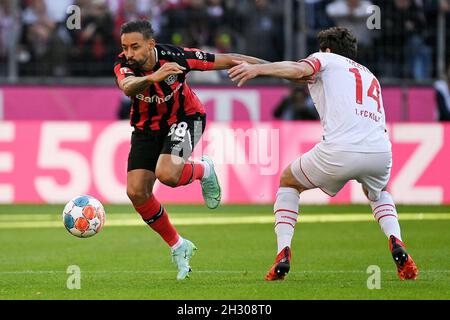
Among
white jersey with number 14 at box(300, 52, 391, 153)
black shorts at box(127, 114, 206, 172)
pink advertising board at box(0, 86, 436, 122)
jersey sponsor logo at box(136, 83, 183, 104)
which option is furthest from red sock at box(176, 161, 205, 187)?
pink advertising board at box(0, 86, 436, 122)

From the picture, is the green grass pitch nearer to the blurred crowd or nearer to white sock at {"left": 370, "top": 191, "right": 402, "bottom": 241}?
white sock at {"left": 370, "top": 191, "right": 402, "bottom": 241}

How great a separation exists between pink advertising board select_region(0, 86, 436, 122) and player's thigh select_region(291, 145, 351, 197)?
984 cm

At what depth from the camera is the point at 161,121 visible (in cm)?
964

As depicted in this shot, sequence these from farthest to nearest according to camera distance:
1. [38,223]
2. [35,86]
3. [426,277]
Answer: [35,86], [38,223], [426,277]

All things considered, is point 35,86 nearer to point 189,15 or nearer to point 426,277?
point 189,15

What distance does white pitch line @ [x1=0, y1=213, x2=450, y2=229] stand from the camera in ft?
48.8

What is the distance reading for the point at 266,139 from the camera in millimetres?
16719

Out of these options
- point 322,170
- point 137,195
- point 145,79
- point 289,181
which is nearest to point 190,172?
point 137,195

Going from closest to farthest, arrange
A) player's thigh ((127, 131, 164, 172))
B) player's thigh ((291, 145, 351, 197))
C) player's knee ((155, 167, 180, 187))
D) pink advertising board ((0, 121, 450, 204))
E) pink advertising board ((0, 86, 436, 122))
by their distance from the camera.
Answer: player's thigh ((291, 145, 351, 197)), player's knee ((155, 167, 180, 187)), player's thigh ((127, 131, 164, 172)), pink advertising board ((0, 121, 450, 204)), pink advertising board ((0, 86, 436, 122))

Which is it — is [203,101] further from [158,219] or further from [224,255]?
[158,219]

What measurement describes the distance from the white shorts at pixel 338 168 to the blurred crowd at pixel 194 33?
10218 mm

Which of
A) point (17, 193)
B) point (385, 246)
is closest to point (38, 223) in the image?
point (17, 193)

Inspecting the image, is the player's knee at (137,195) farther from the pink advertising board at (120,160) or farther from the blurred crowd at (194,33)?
the blurred crowd at (194,33)
